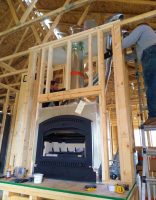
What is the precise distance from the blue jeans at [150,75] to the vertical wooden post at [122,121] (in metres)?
0.28

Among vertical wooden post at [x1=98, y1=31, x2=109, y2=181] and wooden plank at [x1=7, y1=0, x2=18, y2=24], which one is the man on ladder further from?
wooden plank at [x1=7, y1=0, x2=18, y2=24]

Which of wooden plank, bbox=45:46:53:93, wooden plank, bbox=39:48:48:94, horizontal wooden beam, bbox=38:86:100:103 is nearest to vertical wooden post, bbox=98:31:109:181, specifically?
horizontal wooden beam, bbox=38:86:100:103

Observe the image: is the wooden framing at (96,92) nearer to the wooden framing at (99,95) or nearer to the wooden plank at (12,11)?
the wooden framing at (99,95)

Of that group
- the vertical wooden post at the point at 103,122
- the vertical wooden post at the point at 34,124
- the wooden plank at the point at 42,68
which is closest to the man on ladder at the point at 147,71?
the vertical wooden post at the point at 103,122

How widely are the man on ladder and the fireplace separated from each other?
1.84 feet

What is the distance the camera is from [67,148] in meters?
2.44

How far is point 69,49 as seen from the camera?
2742 millimetres

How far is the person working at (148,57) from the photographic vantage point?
6.75ft

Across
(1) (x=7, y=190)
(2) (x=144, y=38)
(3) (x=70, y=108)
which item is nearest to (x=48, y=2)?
(2) (x=144, y=38)

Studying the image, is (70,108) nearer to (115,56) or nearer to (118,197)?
(115,56)

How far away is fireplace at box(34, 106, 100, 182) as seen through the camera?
2033mm

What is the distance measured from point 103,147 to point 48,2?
4.37 m

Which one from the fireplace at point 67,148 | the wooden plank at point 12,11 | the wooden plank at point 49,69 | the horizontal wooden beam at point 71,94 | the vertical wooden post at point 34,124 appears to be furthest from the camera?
the wooden plank at point 12,11

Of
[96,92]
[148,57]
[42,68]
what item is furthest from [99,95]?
[42,68]
